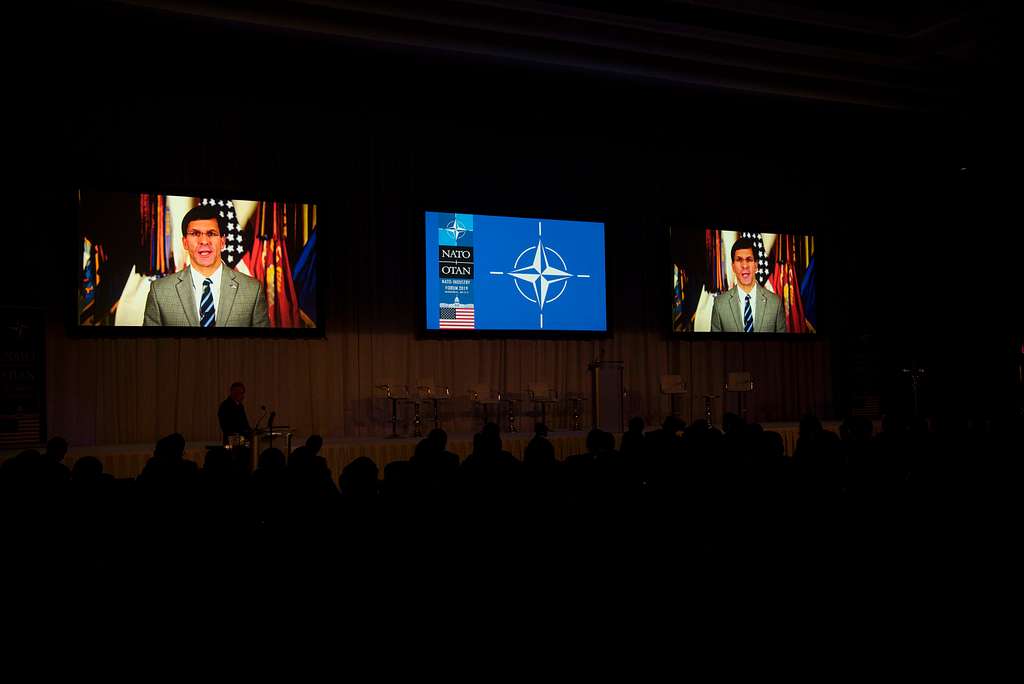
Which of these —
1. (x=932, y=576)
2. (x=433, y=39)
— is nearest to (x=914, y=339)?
(x=433, y=39)

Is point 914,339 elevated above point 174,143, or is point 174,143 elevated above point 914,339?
point 174,143

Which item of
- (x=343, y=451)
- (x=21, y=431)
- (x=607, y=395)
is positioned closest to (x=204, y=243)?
(x=21, y=431)

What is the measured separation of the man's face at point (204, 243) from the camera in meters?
9.04

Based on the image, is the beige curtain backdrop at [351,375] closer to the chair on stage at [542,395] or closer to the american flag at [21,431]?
the chair on stage at [542,395]

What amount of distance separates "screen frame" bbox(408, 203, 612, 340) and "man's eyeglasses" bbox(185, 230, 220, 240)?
249 centimetres

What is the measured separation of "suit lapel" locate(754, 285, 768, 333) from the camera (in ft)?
37.9

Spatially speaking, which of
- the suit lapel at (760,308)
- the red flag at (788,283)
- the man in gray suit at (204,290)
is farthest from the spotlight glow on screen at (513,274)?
the red flag at (788,283)

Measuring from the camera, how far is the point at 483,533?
2.61 m

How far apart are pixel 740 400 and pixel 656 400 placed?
135 cm

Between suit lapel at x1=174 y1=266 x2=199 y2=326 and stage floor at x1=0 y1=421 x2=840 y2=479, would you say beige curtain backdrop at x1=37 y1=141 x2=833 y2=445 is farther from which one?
stage floor at x1=0 y1=421 x2=840 y2=479

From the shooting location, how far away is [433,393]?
33.5 feet

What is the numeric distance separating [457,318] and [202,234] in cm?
331

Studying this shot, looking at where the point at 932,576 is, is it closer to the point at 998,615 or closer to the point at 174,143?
the point at 998,615

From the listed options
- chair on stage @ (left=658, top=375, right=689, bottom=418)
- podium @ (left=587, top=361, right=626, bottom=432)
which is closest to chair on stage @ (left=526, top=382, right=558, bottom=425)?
podium @ (left=587, top=361, right=626, bottom=432)
